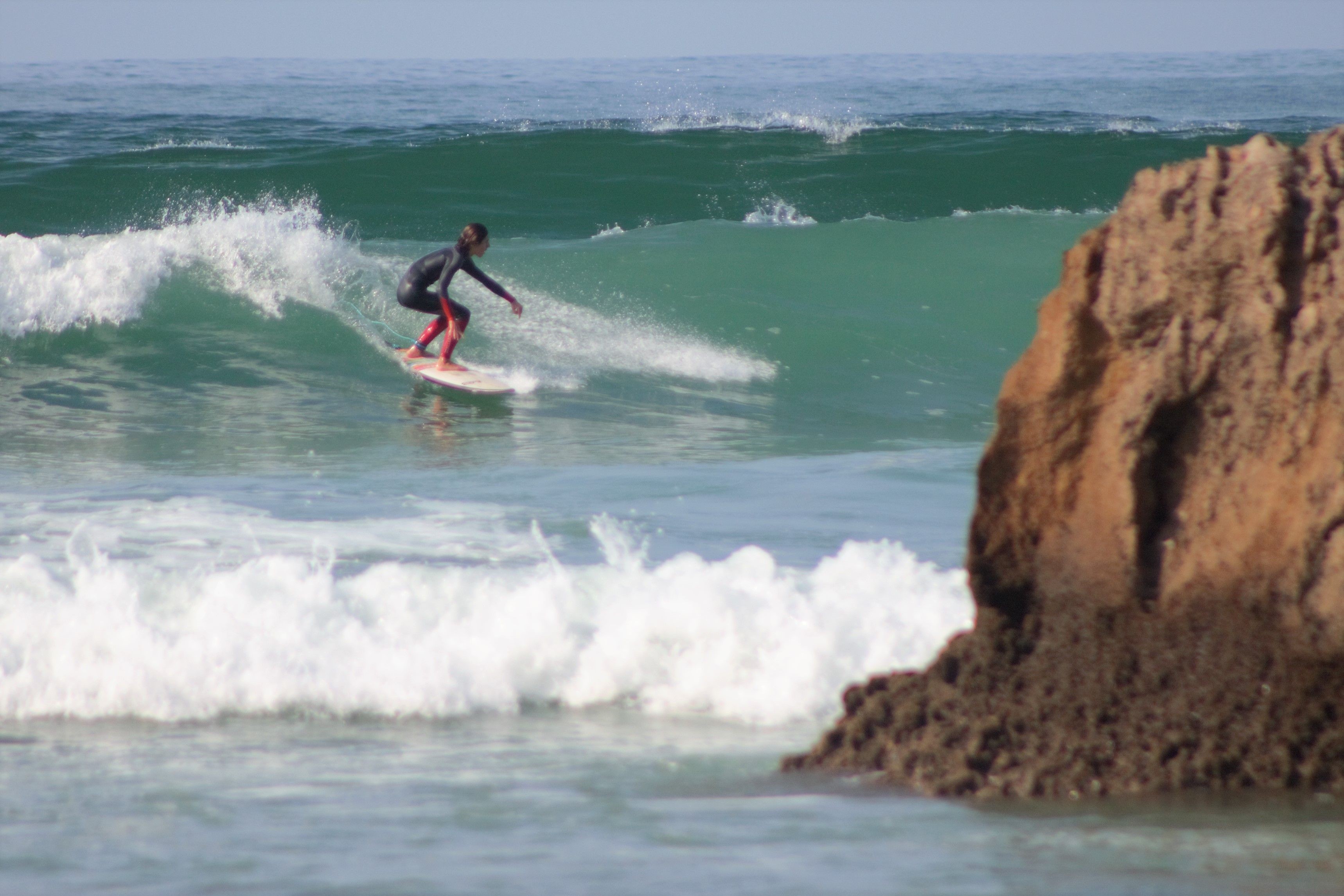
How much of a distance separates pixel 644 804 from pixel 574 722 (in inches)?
39.3

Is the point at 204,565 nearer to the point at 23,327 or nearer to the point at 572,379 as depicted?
the point at 572,379

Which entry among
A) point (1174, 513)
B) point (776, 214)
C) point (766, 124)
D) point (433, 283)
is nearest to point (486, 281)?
point (433, 283)

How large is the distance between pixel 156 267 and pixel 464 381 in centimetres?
444

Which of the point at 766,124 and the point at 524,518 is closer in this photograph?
the point at 524,518

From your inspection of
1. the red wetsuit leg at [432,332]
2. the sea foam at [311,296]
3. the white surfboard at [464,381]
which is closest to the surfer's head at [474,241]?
the red wetsuit leg at [432,332]

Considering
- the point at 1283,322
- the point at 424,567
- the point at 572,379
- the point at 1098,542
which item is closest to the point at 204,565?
the point at 424,567

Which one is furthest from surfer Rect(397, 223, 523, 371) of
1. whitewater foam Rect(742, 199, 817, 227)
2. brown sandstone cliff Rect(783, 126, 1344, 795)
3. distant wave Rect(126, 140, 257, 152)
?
distant wave Rect(126, 140, 257, 152)

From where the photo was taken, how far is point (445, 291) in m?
12.4

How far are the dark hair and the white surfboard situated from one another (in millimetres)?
1098

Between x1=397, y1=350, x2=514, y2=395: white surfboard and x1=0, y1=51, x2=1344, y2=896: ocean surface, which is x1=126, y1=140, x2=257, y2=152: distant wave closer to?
x1=0, y1=51, x2=1344, y2=896: ocean surface

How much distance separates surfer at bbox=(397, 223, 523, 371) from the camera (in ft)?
40.0

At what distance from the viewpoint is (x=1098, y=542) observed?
11.3 ft

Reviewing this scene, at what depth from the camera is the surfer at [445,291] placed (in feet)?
40.0

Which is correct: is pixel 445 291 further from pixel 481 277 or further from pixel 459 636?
pixel 459 636
